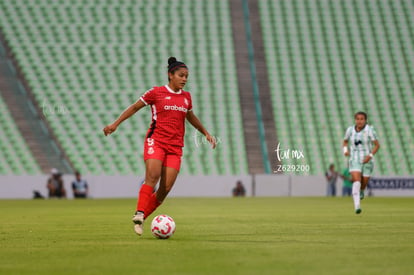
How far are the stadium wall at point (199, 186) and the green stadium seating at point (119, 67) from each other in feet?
8.39

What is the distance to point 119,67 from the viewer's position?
38.5m

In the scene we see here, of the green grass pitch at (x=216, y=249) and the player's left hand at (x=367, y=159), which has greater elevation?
the player's left hand at (x=367, y=159)

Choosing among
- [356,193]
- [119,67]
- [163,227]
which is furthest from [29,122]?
[163,227]

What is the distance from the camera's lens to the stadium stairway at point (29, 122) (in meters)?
33.9

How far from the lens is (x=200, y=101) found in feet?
123

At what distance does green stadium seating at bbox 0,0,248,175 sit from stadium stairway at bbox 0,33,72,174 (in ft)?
1.44

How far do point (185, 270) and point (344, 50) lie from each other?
35731 mm

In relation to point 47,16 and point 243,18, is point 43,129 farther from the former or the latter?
point 243,18

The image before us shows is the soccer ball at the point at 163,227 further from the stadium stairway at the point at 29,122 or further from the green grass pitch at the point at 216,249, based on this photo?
the stadium stairway at the point at 29,122

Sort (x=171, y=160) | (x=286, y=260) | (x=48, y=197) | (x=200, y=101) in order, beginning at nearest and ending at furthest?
(x=286, y=260) < (x=171, y=160) < (x=48, y=197) < (x=200, y=101)

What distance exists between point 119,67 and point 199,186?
879cm

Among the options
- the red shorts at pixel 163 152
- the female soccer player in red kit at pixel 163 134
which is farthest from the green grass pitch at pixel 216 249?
the red shorts at pixel 163 152

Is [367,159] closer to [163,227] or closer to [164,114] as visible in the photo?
[164,114]

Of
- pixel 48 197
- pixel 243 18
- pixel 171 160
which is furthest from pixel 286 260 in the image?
pixel 243 18
